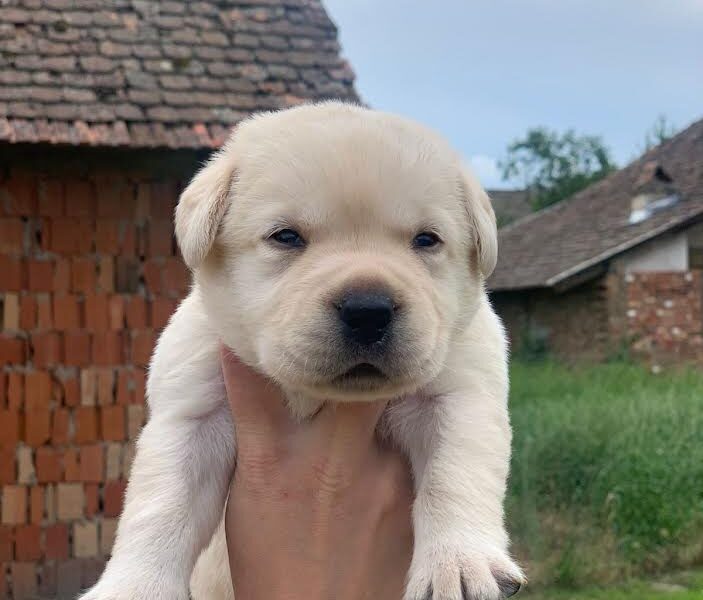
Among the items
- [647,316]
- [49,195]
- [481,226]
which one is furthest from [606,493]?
[647,316]

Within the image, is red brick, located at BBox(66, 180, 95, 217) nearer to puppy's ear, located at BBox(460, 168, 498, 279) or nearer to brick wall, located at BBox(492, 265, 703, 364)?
puppy's ear, located at BBox(460, 168, 498, 279)

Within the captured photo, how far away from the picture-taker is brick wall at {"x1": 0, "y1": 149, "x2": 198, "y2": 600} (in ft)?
24.8

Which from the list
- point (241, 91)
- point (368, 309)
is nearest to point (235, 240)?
point (368, 309)

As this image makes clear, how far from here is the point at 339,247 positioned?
8.07 ft

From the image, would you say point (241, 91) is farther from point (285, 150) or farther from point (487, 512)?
point (487, 512)

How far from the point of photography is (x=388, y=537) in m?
2.72

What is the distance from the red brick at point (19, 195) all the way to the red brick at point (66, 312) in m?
0.86

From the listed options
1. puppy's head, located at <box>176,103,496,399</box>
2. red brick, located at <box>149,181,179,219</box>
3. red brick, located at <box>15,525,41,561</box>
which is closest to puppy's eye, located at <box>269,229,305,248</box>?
puppy's head, located at <box>176,103,496,399</box>

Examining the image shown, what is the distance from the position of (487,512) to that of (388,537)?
370 millimetres

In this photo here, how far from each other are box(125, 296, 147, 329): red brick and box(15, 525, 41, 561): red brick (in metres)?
2.13

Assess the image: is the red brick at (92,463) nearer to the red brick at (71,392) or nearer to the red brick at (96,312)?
the red brick at (71,392)

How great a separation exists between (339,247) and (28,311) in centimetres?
599

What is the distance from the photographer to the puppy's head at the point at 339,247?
7.56 feet

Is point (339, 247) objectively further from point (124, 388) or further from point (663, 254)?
point (663, 254)
